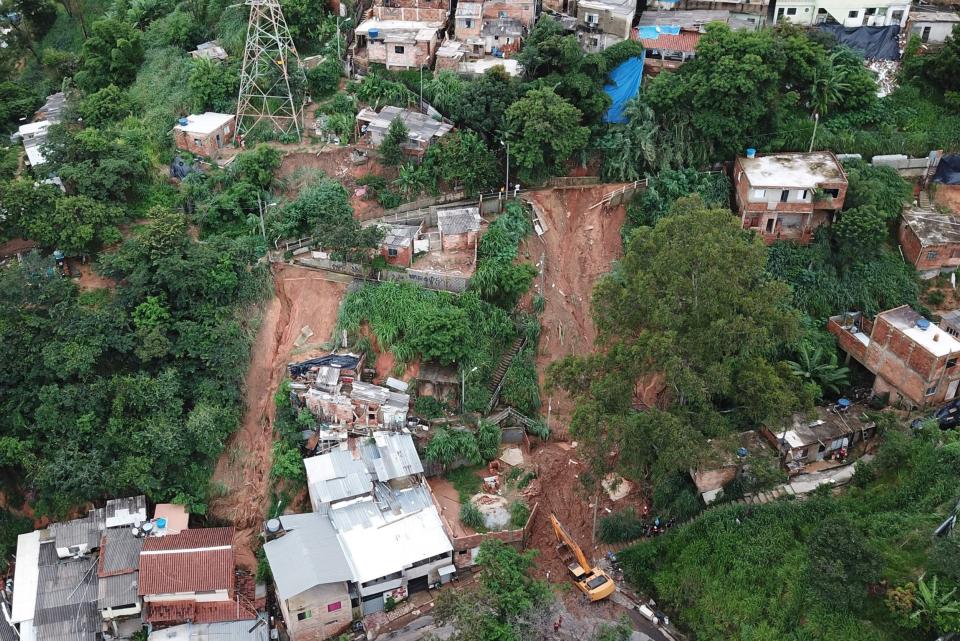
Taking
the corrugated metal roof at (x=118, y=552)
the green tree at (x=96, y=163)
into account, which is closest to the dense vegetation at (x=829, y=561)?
the corrugated metal roof at (x=118, y=552)

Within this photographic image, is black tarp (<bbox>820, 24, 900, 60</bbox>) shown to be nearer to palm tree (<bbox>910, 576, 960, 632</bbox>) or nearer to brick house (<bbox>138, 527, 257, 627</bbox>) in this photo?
palm tree (<bbox>910, 576, 960, 632</bbox>)

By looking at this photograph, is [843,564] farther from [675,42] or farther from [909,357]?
[675,42]

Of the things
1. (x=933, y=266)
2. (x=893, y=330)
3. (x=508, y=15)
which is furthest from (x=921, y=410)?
(x=508, y=15)

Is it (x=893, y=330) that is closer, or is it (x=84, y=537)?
(x=84, y=537)

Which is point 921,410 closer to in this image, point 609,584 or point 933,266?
point 933,266

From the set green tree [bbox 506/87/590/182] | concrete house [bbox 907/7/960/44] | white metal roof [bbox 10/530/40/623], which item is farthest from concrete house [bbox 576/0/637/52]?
white metal roof [bbox 10/530/40/623]

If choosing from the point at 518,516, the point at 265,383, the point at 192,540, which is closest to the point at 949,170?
the point at 518,516

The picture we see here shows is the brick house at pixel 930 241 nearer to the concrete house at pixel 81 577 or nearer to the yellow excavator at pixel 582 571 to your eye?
the yellow excavator at pixel 582 571
